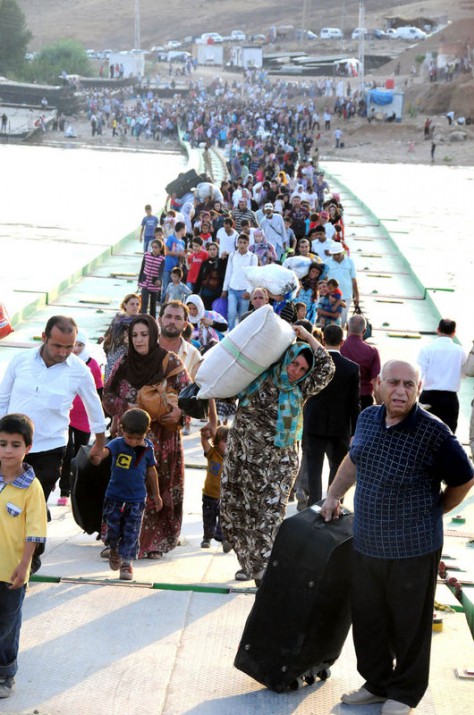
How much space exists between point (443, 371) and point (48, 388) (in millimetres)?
4082

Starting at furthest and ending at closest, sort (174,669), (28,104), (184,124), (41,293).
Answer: (28,104) < (184,124) < (41,293) < (174,669)

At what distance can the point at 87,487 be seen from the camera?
6613 mm

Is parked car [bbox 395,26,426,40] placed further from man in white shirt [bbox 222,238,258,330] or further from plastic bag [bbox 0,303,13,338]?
man in white shirt [bbox 222,238,258,330]

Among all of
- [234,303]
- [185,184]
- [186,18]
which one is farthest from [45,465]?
[186,18]

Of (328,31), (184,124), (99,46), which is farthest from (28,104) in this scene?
(99,46)

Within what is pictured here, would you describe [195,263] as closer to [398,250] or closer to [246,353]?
[246,353]

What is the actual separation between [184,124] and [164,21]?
95.1m

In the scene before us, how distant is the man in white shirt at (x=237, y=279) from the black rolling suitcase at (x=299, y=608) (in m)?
8.62

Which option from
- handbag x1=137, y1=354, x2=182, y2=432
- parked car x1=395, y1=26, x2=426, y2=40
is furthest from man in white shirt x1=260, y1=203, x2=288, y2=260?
parked car x1=395, y1=26, x2=426, y2=40

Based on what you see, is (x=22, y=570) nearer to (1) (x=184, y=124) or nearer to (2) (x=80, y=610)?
(2) (x=80, y=610)

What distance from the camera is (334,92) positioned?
89500 mm

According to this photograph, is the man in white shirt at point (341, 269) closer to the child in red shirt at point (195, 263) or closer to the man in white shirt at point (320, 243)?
the man in white shirt at point (320, 243)

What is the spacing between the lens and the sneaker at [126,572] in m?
6.19

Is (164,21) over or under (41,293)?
over
